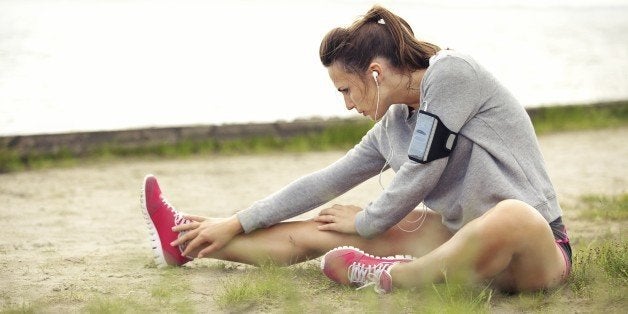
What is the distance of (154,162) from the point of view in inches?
212

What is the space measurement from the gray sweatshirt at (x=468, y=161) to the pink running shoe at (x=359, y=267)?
0.11m

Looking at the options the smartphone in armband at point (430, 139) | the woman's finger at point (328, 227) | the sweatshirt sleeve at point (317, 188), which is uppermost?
the smartphone in armband at point (430, 139)

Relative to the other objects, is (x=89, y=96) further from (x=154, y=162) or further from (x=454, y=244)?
(x=454, y=244)

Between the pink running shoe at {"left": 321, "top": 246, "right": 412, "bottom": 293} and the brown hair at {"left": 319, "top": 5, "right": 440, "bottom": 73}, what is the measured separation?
583 millimetres

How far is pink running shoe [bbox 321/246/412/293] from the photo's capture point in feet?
9.43

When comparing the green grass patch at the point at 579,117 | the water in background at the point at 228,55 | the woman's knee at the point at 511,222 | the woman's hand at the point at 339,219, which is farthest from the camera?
the green grass patch at the point at 579,117

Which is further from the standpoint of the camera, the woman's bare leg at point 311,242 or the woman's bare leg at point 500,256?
the woman's bare leg at point 311,242

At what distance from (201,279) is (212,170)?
7.10ft

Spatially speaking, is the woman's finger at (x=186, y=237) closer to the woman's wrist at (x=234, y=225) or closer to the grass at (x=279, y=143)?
the woman's wrist at (x=234, y=225)

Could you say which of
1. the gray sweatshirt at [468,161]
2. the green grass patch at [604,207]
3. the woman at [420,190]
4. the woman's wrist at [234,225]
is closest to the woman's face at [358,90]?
the woman at [420,190]

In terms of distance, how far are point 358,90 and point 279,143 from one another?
2783mm

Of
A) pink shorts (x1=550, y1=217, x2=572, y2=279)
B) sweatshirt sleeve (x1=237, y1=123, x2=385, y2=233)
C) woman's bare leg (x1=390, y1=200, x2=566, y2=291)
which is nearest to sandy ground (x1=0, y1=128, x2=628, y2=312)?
sweatshirt sleeve (x1=237, y1=123, x2=385, y2=233)

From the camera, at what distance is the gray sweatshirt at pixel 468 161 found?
278 cm

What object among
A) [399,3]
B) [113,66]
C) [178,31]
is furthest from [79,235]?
[399,3]
